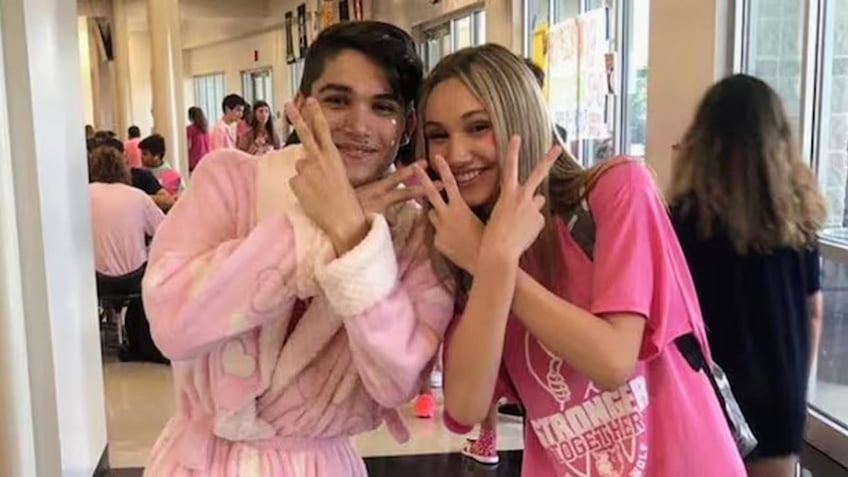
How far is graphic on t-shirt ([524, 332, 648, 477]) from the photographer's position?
1187 millimetres

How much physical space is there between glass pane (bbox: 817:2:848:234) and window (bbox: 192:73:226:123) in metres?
16.2

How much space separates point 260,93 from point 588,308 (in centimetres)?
1697

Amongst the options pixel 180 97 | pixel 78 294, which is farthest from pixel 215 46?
pixel 78 294

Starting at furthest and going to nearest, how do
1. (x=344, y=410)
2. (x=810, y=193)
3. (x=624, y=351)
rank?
(x=810, y=193)
(x=344, y=410)
(x=624, y=351)

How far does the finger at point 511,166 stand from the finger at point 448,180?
0.06 m

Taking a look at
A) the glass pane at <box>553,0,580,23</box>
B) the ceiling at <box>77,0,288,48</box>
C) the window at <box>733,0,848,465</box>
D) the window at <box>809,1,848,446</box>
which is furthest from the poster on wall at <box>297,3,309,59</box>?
the window at <box>809,1,848,446</box>

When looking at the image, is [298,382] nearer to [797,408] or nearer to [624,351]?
[624,351]

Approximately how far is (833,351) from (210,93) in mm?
17562

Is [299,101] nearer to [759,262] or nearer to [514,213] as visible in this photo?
[514,213]

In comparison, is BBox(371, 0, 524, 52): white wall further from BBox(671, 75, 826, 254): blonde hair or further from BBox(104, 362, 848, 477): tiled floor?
BBox(671, 75, 826, 254): blonde hair

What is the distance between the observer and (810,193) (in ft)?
8.33

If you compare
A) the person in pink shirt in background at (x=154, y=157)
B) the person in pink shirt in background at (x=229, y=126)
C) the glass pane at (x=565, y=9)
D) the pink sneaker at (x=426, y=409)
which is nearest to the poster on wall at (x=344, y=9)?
the person in pink shirt in background at (x=229, y=126)

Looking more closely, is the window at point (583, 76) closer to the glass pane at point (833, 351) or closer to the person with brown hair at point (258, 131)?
the glass pane at point (833, 351)

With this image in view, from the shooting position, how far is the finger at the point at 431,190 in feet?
3.65
